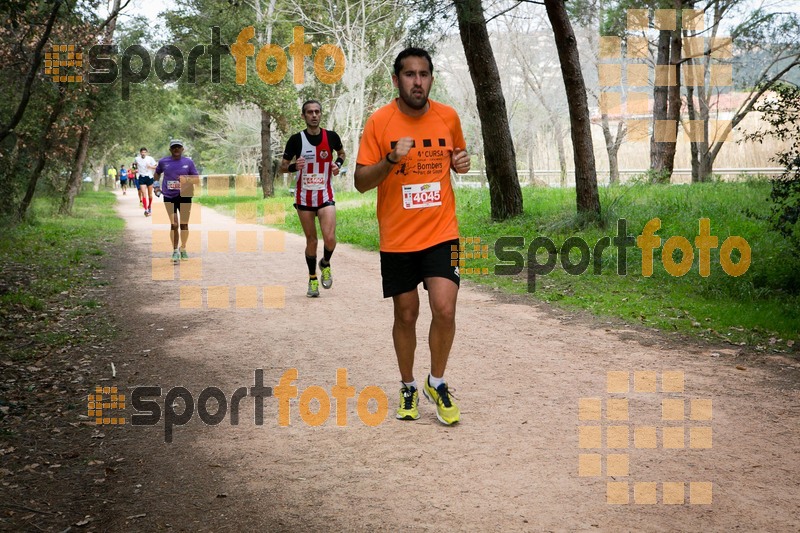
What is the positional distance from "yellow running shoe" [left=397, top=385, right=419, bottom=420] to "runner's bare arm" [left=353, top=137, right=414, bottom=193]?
145 centimetres

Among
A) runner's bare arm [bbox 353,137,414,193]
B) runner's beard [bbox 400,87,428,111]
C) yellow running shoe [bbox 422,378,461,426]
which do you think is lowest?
yellow running shoe [bbox 422,378,461,426]

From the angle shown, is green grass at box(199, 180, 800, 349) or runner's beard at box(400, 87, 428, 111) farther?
green grass at box(199, 180, 800, 349)

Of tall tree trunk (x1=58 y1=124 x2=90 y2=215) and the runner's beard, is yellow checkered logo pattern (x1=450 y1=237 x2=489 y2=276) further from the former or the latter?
tall tree trunk (x1=58 y1=124 x2=90 y2=215)

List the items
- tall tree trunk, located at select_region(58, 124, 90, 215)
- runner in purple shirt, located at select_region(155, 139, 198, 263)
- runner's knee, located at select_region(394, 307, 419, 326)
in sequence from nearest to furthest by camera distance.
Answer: runner's knee, located at select_region(394, 307, 419, 326) → runner in purple shirt, located at select_region(155, 139, 198, 263) → tall tree trunk, located at select_region(58, 124, 90, 215)

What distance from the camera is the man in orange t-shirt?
16.0 feet

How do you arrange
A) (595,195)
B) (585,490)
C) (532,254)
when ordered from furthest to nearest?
1. (595,195)
2. (532,254)
3. (585,490)

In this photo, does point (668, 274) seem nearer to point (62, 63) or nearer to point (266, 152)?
point (62, 63)

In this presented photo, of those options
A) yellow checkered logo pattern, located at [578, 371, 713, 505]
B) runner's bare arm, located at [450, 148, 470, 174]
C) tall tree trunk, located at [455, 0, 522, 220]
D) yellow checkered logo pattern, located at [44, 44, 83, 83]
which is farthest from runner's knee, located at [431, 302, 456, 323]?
yellow checkered logo pattern, located at [44, 44, 83, 83]

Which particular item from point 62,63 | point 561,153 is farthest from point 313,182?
point 561,153

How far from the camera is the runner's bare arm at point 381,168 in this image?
15.0ft

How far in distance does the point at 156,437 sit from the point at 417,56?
9.83ft

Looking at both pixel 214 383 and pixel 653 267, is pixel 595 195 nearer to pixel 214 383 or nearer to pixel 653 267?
pixel 653 267

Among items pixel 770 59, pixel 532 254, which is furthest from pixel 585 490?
pixel 770 59

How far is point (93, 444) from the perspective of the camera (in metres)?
4.91
